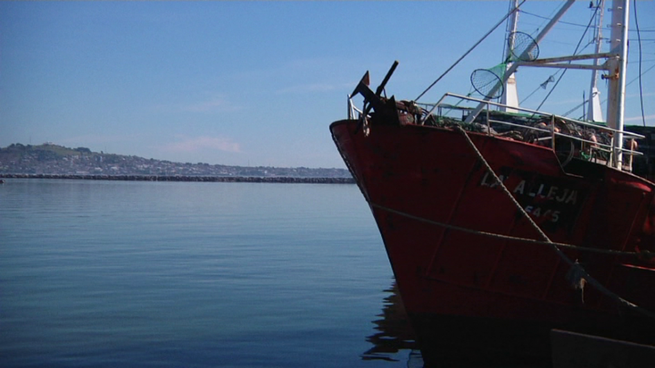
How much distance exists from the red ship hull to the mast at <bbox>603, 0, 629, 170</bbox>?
301 centimetres

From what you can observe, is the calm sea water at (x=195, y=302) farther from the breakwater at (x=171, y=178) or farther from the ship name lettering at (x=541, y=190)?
the breakwater at (x=171, y=178)

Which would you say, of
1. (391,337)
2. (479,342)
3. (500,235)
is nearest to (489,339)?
(479,342)

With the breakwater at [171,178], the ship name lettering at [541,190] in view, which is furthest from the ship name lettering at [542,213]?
the breakwater at [171,178]

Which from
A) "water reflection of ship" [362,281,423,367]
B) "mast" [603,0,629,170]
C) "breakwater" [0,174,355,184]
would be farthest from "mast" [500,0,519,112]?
"breakwater" [0,174,355,184]

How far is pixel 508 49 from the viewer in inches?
611

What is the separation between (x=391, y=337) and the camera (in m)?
13.0

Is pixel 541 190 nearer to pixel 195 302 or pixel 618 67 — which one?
pixel 618 67

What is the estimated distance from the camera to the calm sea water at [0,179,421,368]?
36.6 ft

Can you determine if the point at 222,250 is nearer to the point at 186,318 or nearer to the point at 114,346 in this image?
the point at 186,318

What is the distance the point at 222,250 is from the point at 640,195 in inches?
629

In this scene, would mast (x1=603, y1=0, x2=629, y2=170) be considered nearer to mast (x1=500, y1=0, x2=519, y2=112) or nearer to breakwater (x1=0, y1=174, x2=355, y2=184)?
mast (x1=500, y1=0, x2=519, y2=112)

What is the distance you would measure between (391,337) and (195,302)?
4383 mm

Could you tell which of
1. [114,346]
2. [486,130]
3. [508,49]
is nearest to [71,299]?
[114,346]

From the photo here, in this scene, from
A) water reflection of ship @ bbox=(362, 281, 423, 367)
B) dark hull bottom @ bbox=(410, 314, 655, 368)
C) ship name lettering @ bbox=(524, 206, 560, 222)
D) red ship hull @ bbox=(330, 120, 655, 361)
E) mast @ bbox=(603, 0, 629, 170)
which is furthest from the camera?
mast @ bbox=(603, 0, 629, 170)
